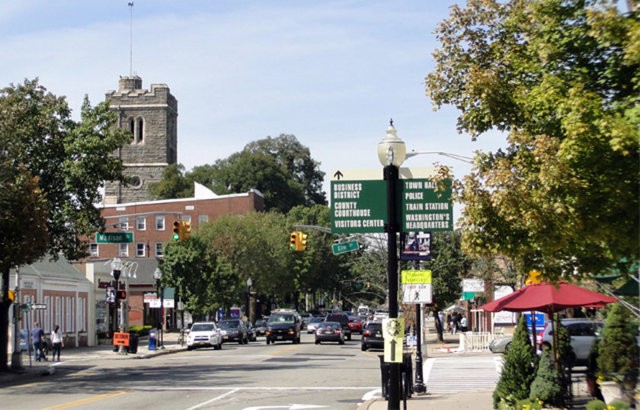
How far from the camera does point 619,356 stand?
17875 mm

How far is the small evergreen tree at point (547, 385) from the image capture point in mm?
Answer: 16578

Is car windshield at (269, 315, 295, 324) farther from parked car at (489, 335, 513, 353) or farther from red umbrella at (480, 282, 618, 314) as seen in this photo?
red umbrella at (480, 282, 618, 314)

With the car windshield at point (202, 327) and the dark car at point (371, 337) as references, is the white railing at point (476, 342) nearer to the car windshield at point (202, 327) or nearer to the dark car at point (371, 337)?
the dark car at point (371, 337)

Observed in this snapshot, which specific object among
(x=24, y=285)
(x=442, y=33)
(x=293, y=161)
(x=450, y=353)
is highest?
(x=293, y=161)

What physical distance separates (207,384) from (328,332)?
2940 cm

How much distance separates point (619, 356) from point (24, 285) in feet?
119

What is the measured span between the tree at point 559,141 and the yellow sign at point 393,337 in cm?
184

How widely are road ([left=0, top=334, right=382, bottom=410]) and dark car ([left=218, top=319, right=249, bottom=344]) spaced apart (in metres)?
18.5

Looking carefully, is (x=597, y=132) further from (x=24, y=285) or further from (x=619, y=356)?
(x=24, y=285)

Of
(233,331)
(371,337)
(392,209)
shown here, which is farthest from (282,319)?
(392,209)

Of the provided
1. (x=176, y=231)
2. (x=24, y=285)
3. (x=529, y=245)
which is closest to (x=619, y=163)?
(x=529, y=245)

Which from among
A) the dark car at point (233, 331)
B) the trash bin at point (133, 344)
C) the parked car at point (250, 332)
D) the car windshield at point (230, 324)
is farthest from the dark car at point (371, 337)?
the parked car at point (250, 332)

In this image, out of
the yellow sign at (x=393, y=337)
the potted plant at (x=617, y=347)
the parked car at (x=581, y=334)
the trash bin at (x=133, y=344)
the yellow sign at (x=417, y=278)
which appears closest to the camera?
the yellow sign at (x=393, y=337)

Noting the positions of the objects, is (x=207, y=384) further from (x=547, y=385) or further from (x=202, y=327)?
(x=202, y=327)
